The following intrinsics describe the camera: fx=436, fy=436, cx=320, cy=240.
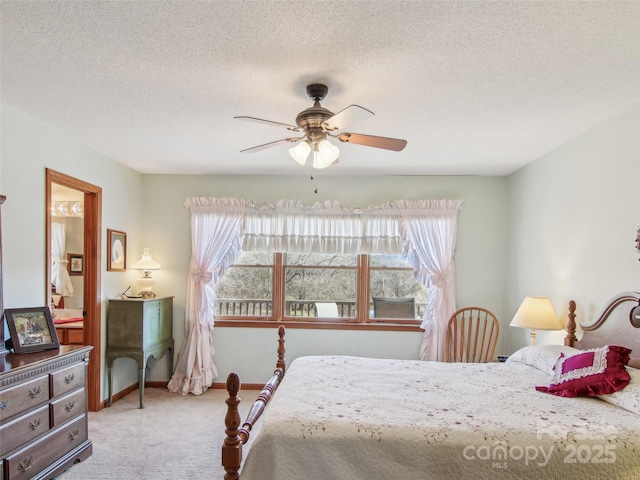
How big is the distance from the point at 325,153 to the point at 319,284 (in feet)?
9.11

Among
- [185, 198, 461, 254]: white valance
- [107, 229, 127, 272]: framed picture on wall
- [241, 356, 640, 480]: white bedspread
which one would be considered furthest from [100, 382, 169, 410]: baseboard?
[241, 356, 640, 480]: white bedspread

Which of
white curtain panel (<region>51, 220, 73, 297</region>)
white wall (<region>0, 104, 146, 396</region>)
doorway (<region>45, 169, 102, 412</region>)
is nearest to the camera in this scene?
white wall (<region>0, 104, 146, 396</region>)

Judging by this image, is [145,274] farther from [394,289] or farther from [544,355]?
[544,355]

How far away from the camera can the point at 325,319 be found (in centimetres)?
512

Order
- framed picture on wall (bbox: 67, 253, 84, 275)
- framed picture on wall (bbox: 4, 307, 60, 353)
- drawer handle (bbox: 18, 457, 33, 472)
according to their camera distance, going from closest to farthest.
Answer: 1. drawer handle (bbox: 18, 457, 33, 472)
2. framed picture on wall (bbox: 4, 307, 60, 353)
3. framed picture on wall (bbox: 67, 253, 84, 275)

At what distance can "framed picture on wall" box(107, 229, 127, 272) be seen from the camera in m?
4.41

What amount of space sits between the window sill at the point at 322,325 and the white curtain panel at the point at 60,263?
2.07 m

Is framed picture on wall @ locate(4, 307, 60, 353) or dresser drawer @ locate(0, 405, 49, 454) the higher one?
framed picture on wall @ locate(4, 307, 60, 353)

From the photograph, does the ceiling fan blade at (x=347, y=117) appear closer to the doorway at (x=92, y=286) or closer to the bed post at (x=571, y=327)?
the bed post at (x=571, y=327)

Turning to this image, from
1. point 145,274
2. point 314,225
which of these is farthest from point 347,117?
point 145,274

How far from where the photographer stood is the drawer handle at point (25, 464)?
2585 mm

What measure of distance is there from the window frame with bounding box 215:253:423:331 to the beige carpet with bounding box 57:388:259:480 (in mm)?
830

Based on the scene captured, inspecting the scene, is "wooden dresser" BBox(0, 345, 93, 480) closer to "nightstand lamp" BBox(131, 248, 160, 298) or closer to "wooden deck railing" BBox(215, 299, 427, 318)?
"nightstand lamp" BBox(131, 248, 160, 298)

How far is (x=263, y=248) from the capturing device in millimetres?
5109
